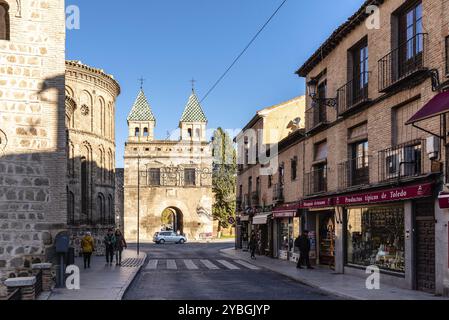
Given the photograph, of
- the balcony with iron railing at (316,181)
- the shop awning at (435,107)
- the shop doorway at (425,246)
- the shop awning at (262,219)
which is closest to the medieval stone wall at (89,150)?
the shop awning at (262,219)

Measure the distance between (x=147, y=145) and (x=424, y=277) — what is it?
47375 millimetres

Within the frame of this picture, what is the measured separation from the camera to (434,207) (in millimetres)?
14648

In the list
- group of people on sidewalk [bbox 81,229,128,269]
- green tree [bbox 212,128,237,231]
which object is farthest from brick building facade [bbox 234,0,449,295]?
green tree [bbox 212,128,237,231]

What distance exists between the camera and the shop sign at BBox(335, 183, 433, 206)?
14.6 meters

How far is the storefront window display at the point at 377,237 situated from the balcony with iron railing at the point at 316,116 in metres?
4.37

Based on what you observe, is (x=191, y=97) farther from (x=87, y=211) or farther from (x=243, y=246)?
(x=87, y=211)

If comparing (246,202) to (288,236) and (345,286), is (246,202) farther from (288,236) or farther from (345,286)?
(345,286)

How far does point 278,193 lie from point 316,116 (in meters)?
7.02

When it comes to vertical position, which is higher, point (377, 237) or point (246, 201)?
point (246, 201)

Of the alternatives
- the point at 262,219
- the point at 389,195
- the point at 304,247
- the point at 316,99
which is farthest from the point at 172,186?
the point at 389,195

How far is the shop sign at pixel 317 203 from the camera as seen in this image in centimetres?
2173

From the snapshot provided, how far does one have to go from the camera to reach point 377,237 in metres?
18.5

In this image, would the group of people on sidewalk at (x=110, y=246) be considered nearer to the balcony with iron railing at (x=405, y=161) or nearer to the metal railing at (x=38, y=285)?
the metal railing at (x=38, y=285)
